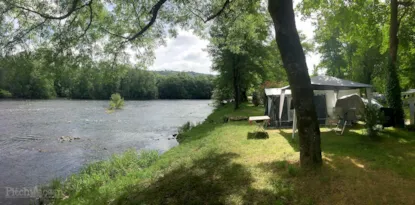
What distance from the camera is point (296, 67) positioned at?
5.94 metres

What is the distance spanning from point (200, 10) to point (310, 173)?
734cm

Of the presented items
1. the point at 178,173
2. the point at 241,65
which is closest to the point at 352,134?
the point at 178,173

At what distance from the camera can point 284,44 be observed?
600cm

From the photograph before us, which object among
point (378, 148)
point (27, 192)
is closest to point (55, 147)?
point (27, 192)

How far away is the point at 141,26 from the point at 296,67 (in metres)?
6.04

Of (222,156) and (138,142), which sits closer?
(222,156)

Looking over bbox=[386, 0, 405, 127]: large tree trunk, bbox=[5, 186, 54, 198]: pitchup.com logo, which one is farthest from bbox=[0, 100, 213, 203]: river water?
bbox=[386, 0, 405, 127]: large tree trunk

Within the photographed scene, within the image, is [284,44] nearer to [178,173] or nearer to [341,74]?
[178,173]

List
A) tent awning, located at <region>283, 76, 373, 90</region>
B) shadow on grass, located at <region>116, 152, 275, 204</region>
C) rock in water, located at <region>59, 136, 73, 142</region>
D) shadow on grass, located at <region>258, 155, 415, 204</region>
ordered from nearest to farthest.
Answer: shadow on grass, located at <region>258, 155, 415, 204</region>
shadow on grass, located at <region>116, 152, 275, 204</region>
tent awning, located at <region>283, 76, 373, 90</region>
rock in water, located at <region>59, 136, 73, 142</region>

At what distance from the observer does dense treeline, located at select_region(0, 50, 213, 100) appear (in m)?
7.40

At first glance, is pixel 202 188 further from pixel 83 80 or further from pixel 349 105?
pixel 349 105

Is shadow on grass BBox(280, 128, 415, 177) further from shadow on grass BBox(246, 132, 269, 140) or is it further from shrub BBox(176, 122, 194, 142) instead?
shrub BBox(176, 122, 194, 142)

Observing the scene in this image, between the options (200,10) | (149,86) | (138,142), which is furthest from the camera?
(149,86)

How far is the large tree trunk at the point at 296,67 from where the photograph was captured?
5.90 m
